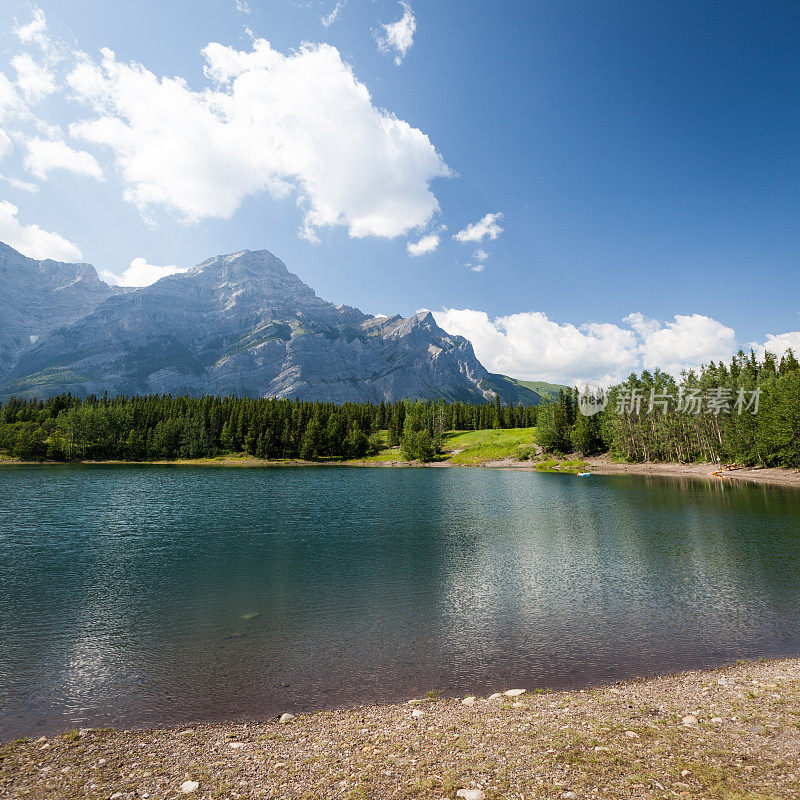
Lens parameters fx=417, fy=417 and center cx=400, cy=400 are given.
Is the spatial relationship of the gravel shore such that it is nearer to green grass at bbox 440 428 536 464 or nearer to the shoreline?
the shoreline

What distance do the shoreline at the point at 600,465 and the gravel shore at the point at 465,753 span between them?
95249 millimetres

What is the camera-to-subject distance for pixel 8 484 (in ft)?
281

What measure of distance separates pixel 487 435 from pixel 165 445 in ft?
470

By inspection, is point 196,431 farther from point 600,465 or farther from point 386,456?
point 600,465

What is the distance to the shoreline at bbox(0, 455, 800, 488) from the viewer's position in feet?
308

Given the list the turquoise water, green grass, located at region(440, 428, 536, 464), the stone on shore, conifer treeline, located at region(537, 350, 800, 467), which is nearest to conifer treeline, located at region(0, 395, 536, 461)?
green grass, located at region(440, 428, 536, 464)

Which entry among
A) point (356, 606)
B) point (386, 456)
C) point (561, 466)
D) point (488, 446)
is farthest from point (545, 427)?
point (356, 606)

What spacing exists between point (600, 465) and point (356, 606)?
13590 cm

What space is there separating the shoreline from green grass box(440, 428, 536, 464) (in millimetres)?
3913

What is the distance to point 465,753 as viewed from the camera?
1083 cm

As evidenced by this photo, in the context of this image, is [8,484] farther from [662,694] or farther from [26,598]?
[662,694]

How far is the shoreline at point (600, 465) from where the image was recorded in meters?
93.9

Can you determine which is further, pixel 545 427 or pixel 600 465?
pixel 545 427

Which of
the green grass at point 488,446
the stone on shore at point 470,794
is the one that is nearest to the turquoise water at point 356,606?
the stone on shore at point 470,794
